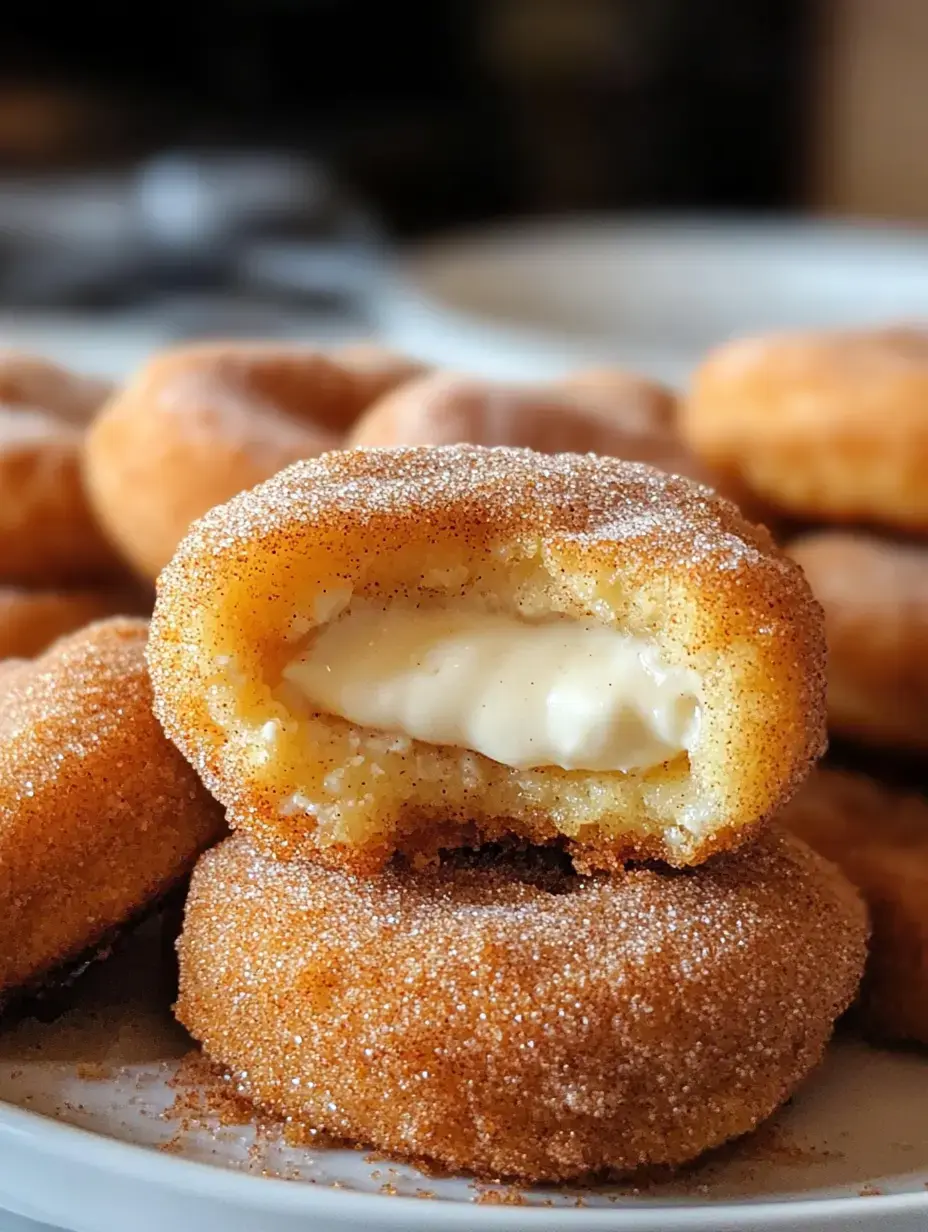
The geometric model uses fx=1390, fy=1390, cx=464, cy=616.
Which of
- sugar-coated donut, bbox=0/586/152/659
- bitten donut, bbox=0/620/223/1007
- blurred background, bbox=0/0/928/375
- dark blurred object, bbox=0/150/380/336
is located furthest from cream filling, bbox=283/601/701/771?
blurred background, bbox=0/0/928/375

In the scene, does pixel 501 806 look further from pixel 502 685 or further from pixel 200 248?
pixel 200 248

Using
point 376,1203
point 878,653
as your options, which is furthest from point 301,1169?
point 878,653

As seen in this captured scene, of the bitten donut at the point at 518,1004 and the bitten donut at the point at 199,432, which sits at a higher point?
the bitten donut at the point at 199,432

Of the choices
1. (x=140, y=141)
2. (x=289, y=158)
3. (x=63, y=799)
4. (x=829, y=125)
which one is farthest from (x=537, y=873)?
(x=829, y=125)

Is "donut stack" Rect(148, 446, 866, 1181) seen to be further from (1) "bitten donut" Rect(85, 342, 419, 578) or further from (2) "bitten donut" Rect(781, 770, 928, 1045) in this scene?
(1) "bitten donut" Rect(85, 342, 419, 578)

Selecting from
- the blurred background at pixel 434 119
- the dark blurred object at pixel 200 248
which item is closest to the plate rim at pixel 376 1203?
the dark blurred object at pixel 200 248

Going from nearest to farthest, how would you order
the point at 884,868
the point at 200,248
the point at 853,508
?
the point at 884,868 < the point at 853,508 < the point at 200,248

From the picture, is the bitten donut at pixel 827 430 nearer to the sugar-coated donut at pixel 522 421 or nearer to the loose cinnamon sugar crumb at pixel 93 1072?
the sugar-coated donut at pixel 522 421
